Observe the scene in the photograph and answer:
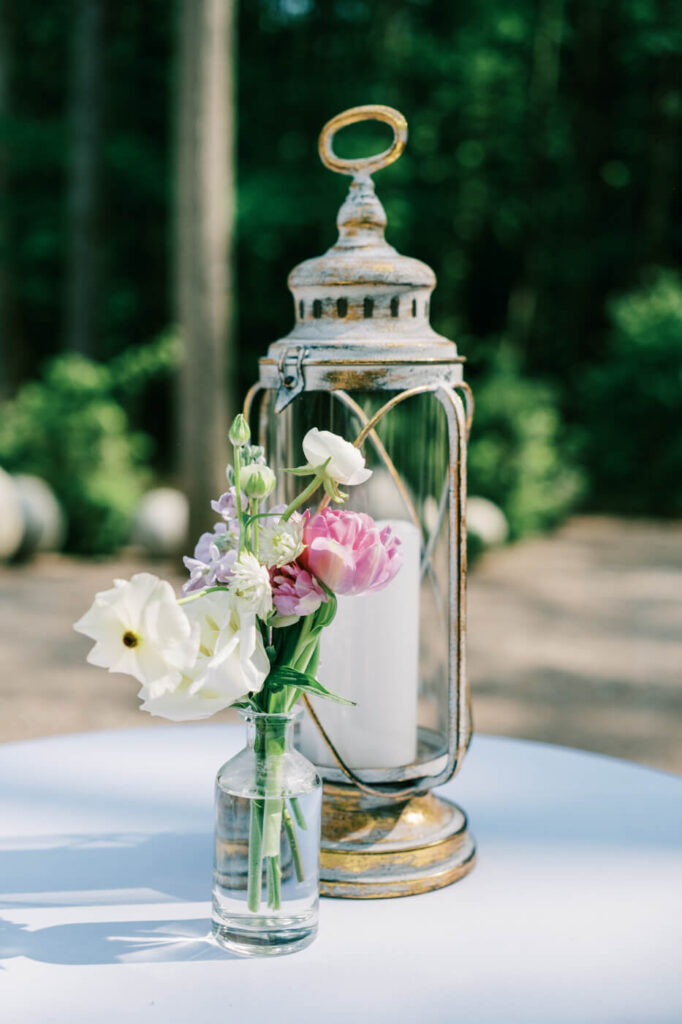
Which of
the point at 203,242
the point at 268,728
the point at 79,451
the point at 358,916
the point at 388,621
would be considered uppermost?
the point at 203,242

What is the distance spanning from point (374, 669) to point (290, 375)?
292 millimetres

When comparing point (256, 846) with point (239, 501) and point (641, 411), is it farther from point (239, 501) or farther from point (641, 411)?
point (641, 411)

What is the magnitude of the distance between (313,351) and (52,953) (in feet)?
1.88

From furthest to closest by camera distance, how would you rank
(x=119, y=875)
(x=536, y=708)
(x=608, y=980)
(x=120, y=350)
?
(x=120, y=350) < (x=536, y=708) < (x=119, y=875) < (x=608, y=980)

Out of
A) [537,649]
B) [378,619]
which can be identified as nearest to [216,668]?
[378,619]

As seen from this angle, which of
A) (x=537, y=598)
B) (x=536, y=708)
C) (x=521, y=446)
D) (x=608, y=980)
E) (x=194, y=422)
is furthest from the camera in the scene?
(x=521, y=446)

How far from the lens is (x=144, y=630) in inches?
34.4

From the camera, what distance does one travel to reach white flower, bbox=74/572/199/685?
2.86 ft

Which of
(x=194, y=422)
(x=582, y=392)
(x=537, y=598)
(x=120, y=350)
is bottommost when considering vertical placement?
(x=537, y=598)

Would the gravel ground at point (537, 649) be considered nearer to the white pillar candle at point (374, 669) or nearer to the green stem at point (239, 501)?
the white pillar candle at point (374, 669)

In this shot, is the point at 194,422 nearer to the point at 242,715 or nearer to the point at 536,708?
the point at 536,708

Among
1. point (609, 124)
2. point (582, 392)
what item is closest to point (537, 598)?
point (582, 392)

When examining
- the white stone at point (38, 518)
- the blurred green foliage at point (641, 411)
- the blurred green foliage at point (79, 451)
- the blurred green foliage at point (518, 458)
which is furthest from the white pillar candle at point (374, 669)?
the blurred green foliage at point (641, 411)

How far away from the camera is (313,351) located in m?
1.15
